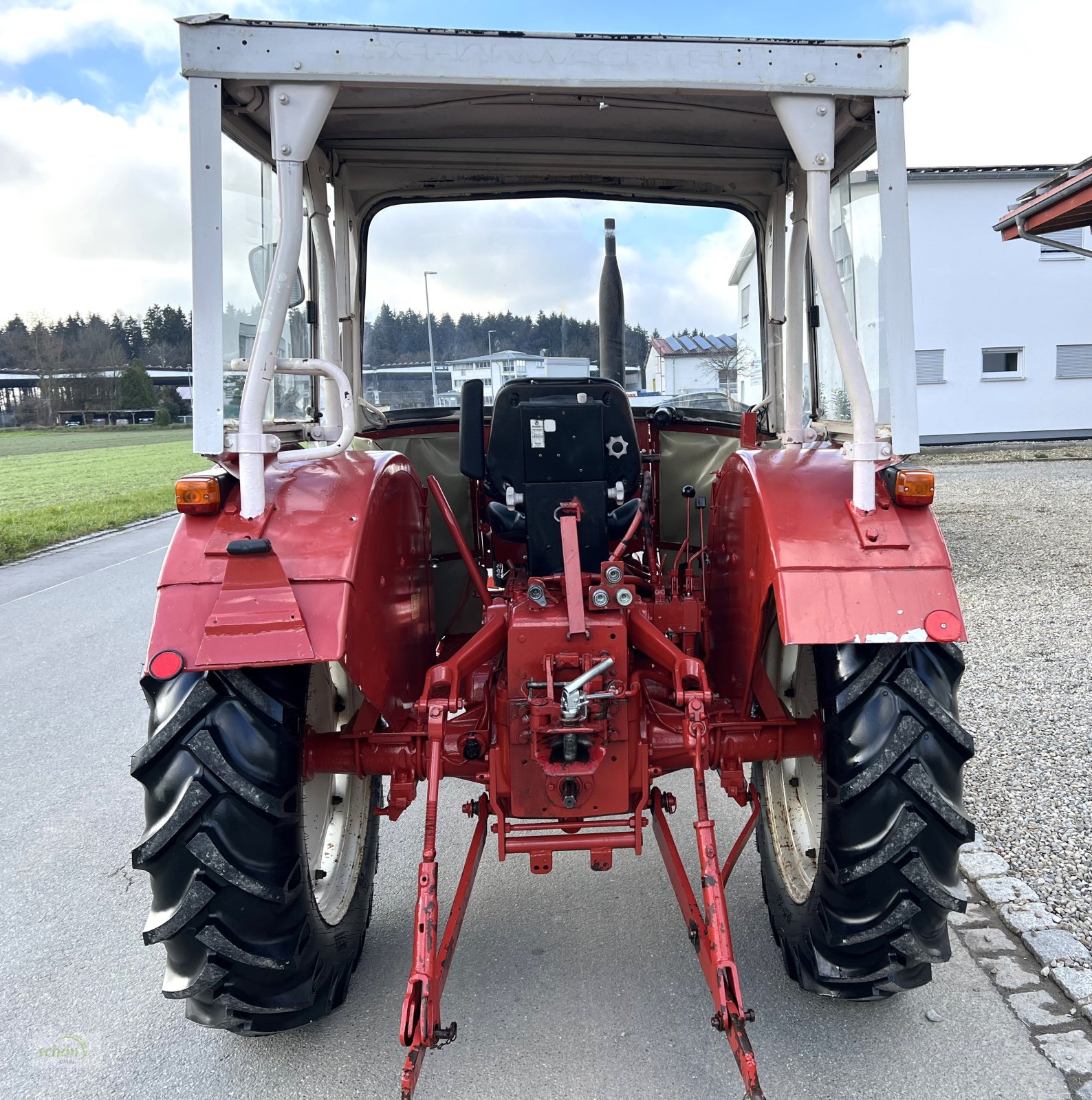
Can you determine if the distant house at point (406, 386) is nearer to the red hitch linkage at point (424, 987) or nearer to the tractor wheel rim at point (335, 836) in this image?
the tractor wheel rim at point (335, 836)

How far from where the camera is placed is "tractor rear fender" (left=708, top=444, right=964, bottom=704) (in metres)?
2.11

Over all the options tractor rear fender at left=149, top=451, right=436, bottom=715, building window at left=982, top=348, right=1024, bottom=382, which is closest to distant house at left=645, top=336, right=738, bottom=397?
tractor rear fender at left=149, top=451, right=436, bottom=715

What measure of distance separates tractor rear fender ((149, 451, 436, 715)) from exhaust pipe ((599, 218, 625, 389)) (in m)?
1.57

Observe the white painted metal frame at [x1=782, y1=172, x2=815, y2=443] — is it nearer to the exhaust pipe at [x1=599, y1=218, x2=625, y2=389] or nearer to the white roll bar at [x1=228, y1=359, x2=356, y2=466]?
the exhaust pipe at [x1=599, y1=218, x2=625, y2=389]

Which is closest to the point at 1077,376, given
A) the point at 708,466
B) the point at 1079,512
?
the point at 1079,512

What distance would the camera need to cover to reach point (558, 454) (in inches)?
123

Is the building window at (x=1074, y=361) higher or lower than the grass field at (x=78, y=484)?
higher

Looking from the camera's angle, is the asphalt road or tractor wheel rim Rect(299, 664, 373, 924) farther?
tractor wheel rim Rect(299, 664, 373, 924)

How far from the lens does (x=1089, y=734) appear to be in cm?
457

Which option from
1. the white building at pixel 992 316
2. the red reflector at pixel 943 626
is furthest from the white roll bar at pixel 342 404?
the white building at pixel 992 316

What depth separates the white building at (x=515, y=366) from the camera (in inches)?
161

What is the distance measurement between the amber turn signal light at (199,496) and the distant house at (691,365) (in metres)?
2.38

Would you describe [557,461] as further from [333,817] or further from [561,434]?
[333,817]

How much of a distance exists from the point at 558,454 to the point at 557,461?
2cm
